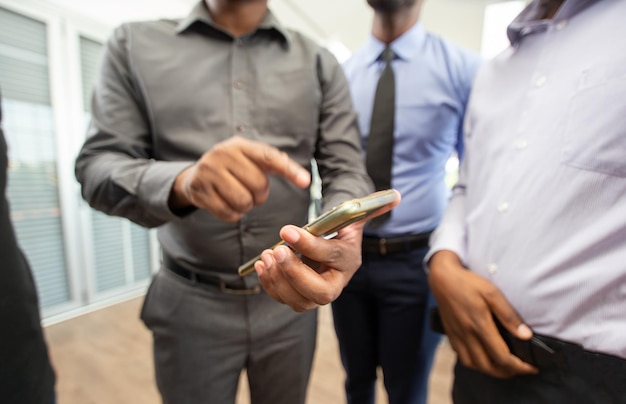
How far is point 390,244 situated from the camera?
100 centimetres

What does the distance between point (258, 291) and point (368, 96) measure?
738mm

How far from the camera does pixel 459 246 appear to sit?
729 millimetres

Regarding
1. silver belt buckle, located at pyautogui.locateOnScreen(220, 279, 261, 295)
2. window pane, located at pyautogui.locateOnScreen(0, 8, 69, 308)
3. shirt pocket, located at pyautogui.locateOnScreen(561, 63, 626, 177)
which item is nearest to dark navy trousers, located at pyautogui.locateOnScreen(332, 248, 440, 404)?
silver belt buckle, located at pyautogui.locateOnScreen(220, 279, 261, 295)

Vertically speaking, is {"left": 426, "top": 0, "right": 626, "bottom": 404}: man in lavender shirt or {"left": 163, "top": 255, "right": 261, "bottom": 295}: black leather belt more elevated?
{"left": 426, "top": 0, "right": 626, "bottom": 404}: man in lavender shirt

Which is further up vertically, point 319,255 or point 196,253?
point 319,255

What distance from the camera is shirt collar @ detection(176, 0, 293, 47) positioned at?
2.43 ft

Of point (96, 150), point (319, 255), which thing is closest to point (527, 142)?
point (319, 255)

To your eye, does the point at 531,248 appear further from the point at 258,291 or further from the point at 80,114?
the point at 80,114

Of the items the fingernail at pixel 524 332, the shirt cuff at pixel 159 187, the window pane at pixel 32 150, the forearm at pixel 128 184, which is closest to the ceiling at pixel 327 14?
the window pane at pixel 32 150

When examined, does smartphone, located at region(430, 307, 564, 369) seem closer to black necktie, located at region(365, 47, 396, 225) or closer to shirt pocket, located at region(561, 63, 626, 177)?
shirt pocket, located at region(561, 63, 626, 177)

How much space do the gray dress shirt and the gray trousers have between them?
0.08 m

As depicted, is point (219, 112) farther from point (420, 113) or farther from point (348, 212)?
point (420, 113)

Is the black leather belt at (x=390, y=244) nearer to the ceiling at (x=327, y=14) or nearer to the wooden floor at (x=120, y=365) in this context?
the wooden floor at (x=120, y=365)

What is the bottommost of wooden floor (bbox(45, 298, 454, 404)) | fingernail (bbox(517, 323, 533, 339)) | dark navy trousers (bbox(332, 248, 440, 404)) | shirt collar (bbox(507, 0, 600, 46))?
wooden floor (bbox(45, 298, 454, 404))
